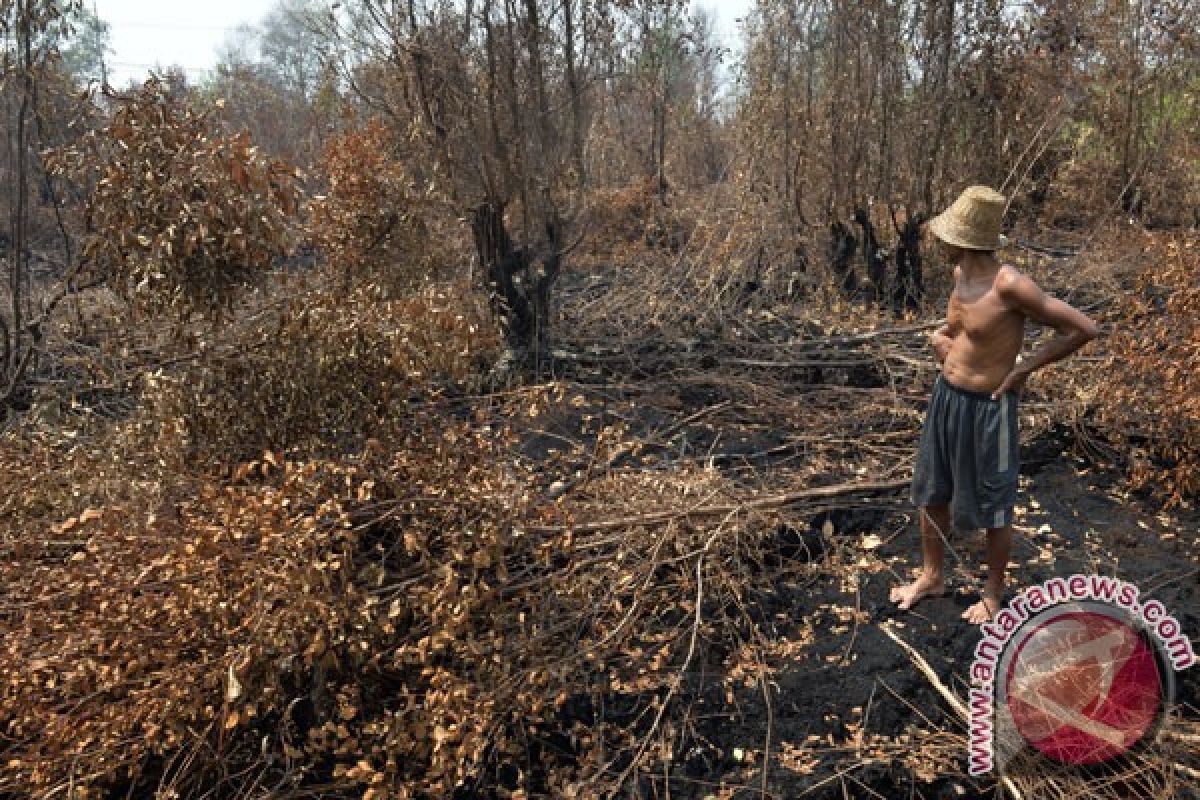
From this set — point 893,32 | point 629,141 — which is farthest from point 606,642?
point 629,141

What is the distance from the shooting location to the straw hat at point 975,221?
265 centimetres

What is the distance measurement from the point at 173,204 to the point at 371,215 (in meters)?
2.90

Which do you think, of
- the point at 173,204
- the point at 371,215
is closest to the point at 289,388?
the point at 173,204

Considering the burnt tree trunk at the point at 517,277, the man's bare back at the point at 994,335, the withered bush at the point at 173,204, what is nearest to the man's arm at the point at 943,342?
the man's bare back at the point at 994,335

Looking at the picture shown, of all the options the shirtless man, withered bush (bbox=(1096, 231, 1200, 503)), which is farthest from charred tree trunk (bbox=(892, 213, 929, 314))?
the shirtless man

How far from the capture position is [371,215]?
6.18m

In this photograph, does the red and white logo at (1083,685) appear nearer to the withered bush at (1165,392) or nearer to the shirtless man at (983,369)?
the shirtless man at (983,369)

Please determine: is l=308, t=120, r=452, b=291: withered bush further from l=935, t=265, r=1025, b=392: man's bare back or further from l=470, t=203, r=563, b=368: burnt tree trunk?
l=935, t=265, r=1025, b=392: man's bare back

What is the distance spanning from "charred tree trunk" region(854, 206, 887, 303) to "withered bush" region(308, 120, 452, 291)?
3771 millimetres

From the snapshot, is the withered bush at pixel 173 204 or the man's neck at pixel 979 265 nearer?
the man's neck at pixel 979 265

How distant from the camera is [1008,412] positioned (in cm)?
271

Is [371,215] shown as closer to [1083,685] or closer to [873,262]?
[873,262]

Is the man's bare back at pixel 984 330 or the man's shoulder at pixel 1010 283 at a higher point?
the man's shoulder at pixel 1010 283

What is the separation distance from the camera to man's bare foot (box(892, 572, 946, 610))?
3123mm
